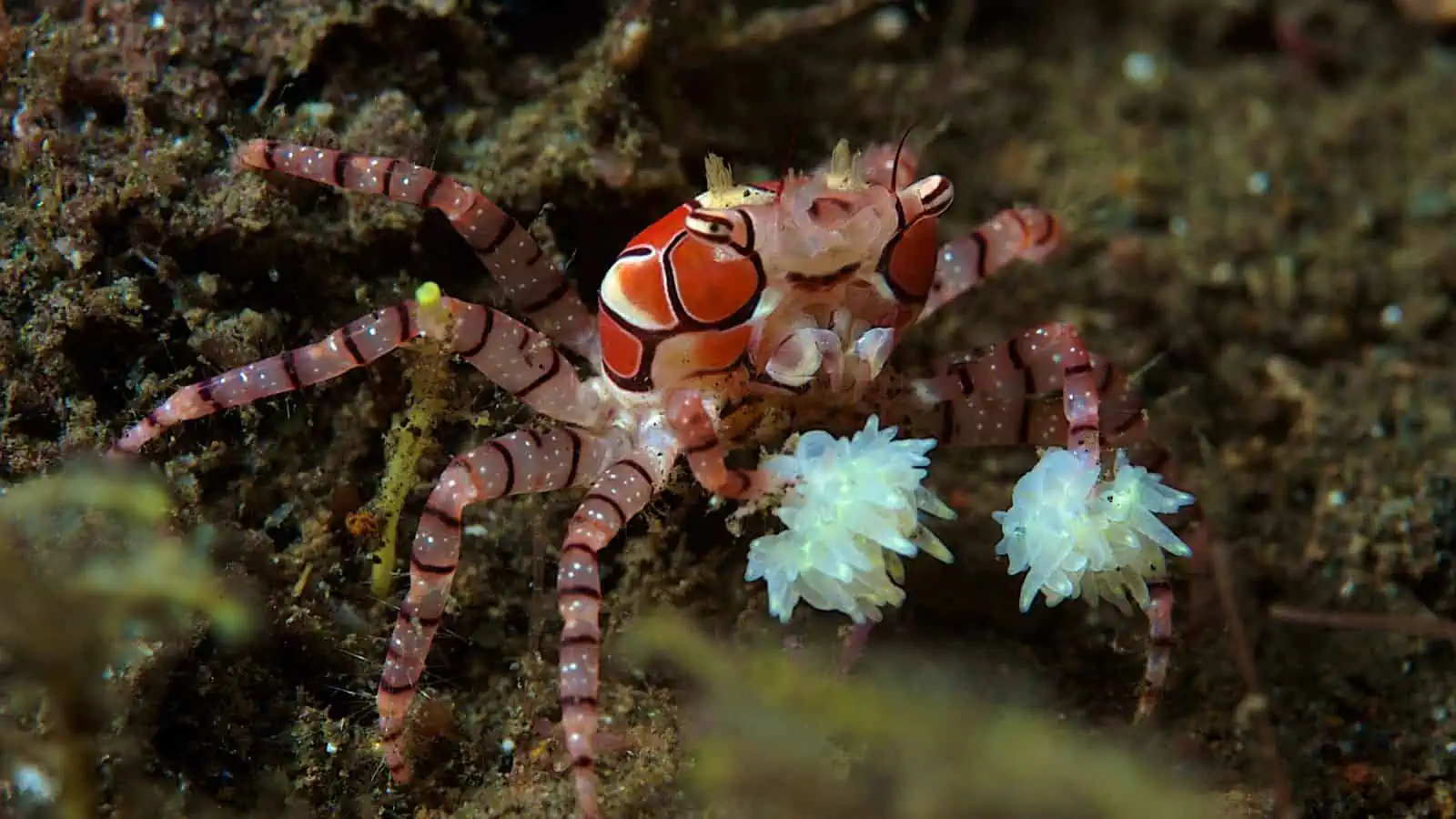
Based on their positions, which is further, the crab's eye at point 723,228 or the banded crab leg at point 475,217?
the banded crab leg at point 475,217

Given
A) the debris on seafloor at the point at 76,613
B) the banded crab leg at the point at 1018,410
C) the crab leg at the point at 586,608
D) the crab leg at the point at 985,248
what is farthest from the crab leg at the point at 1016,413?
the debris on seafloor at the point at 76,613

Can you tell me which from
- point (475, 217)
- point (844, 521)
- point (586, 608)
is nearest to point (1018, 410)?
point (844, 521)

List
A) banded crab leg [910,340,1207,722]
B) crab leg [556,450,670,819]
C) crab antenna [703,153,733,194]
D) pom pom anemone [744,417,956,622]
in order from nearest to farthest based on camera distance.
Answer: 1. crab leg [556,450,670,819]
2. pom pom anemone [744,417,956,622]
3. crab antenna [703,153,733,194]
4. banded crab leg [910,340,1207,722]

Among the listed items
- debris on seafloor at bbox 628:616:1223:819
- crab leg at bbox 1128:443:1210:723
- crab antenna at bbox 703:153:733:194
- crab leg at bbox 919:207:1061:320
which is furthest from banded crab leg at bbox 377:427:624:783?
crab leg at bbox 1128:443:1210:723

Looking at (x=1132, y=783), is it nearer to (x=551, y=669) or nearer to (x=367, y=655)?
(x=551, y=669)

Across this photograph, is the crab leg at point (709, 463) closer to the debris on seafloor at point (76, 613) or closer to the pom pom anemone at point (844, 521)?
the pom pom anemone at point (844, 521)

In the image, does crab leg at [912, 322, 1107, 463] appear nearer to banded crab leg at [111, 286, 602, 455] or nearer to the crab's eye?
the crab's eye

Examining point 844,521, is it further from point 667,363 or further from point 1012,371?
point 1012,371
